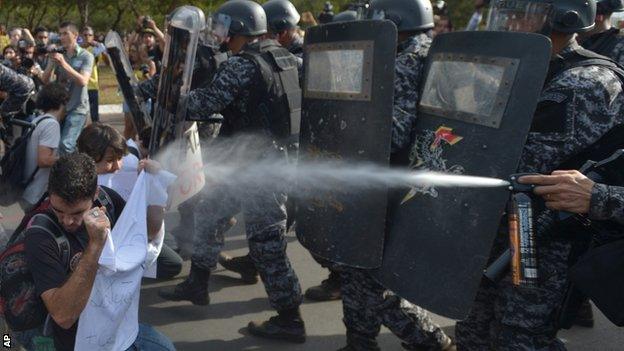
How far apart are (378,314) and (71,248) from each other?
60.7 inches

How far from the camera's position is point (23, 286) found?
2703mm

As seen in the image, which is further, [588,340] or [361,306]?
[588,340]

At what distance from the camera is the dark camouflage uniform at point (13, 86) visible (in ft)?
16.8

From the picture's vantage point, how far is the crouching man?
2.58 m

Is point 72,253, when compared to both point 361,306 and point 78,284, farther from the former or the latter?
point 361,306

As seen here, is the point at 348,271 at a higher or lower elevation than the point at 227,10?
lower

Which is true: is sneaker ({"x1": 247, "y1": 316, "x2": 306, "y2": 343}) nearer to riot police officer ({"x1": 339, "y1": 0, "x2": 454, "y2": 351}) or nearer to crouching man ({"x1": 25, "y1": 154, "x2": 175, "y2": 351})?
riot police officer ({"x1": 339, "y1": 0, "x2": 454, "y2": 351})

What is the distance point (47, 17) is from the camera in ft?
148

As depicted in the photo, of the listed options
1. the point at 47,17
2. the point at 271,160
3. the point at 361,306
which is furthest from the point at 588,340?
the point at 47,17

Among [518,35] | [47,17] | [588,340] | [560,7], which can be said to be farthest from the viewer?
[47,17]

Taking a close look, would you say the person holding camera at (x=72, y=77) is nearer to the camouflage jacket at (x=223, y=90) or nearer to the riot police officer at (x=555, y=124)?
the camouflage jacket at (x=223, y=90)

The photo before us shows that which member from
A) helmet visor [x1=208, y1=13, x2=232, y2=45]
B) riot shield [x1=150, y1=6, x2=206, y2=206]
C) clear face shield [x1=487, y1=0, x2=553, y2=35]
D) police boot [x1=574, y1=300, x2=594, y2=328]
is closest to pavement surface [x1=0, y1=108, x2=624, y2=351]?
police boot [x1=574, y1=300, x2=594, y2=328]

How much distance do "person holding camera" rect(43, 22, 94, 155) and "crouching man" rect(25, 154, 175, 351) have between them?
4506 millimetres

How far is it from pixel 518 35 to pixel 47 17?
45941 mm
